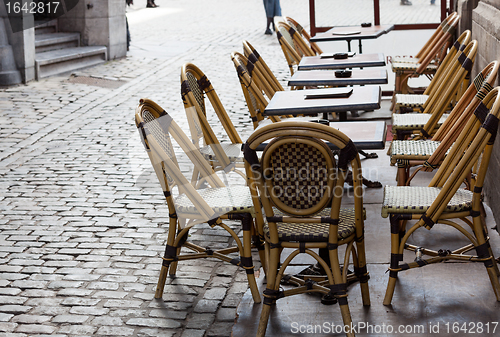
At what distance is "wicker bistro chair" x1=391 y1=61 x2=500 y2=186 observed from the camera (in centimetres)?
395

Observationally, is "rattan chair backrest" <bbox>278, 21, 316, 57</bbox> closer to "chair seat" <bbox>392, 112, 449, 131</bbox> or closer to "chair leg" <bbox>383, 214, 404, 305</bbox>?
"chair seat" <bbox>392, 112, 449, 131</bbox>

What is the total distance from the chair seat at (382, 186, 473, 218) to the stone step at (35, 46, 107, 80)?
875cm

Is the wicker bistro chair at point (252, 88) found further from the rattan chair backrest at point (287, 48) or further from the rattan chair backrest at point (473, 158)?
the rattan chair backrest at point (473, 158)

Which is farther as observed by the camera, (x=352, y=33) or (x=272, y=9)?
(x=272, y=9)

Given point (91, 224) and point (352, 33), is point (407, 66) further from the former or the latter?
point (91, 224)

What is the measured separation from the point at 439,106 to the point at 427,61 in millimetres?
2394

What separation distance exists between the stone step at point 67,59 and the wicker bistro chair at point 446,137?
808 cm

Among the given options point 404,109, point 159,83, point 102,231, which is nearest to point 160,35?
point 159,83

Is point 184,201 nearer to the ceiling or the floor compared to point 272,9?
nearer to the floor

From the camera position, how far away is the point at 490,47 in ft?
17.2

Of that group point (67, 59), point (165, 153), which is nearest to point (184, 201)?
point (165, 153)

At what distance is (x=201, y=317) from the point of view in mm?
3658

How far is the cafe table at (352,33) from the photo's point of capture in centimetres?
838

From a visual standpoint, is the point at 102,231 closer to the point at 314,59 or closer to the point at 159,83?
the point at 314,59
